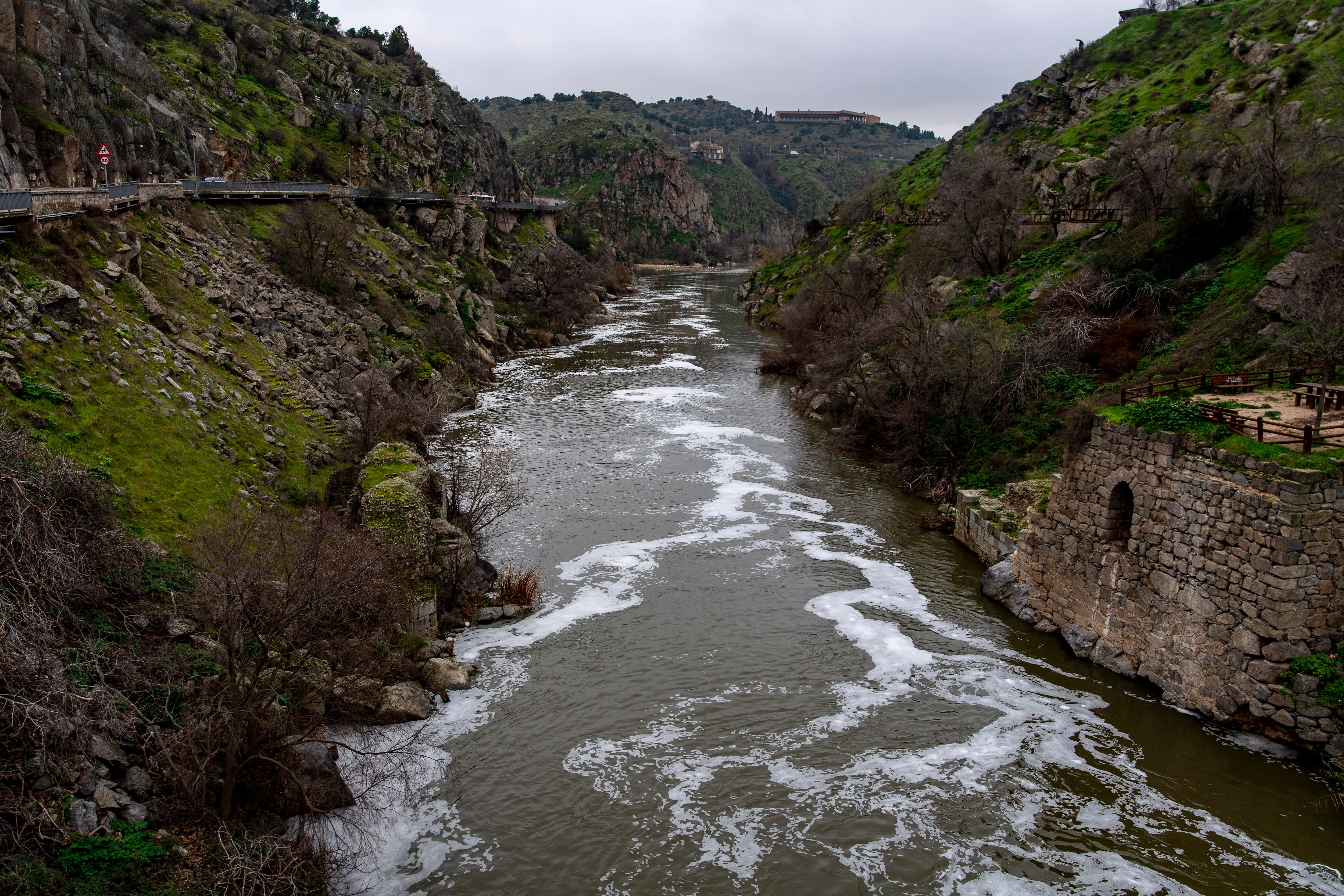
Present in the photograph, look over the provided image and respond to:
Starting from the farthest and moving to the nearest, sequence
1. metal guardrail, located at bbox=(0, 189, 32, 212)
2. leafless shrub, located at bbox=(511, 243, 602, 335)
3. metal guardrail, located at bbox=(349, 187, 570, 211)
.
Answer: leafless shrub, located at bbox=(511, 243, 602, 335)
metal guardrail, located at bbox=(349, 187, 570, 211)
metal guardrail, located at bbox=(0, 189, 32, 212)

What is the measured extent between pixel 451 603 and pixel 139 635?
294 inches

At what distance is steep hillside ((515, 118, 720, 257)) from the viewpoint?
479ft

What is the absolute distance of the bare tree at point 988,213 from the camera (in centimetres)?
3844

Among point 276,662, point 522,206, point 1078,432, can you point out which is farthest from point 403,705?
point 522,206

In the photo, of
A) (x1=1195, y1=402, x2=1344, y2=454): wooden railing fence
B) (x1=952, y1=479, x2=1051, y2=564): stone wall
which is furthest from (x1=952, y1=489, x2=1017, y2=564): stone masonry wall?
(x1=1195, y1=402, x2=1344, y2=454): wooden railing fence

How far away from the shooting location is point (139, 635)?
36.8 feet

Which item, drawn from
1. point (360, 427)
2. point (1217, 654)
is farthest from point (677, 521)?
point (1217, 654)

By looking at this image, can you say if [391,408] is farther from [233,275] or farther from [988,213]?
[988,213]

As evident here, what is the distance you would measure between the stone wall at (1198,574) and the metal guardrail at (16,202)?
26466 millimetres

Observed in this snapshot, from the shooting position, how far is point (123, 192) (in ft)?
95.0

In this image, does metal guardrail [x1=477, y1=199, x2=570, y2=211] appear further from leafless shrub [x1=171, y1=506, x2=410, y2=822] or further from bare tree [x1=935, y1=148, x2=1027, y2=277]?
leafless shrub [x1=171, y1=506, x2=410, y2=822]

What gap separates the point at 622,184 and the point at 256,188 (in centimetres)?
11488

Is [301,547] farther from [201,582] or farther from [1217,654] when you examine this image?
[1217,654]

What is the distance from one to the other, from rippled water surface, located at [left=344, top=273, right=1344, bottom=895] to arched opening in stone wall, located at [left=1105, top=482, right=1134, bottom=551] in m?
2.86
